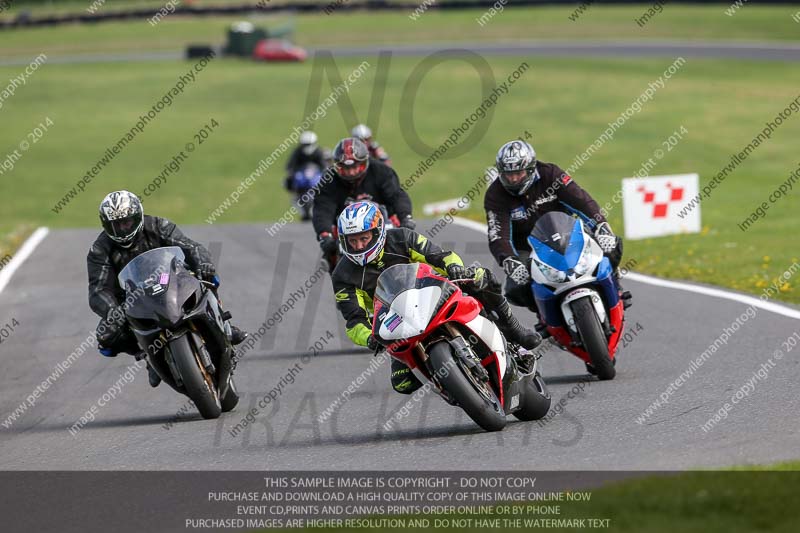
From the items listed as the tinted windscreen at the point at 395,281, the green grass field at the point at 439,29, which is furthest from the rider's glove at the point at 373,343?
the green grass field at the point at 439,29

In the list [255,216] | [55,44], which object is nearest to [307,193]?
[255,216]

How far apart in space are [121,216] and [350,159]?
3684 mm

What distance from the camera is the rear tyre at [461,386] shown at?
761 cm

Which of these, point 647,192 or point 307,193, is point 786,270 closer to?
point 647,192

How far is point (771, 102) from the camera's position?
132 feet

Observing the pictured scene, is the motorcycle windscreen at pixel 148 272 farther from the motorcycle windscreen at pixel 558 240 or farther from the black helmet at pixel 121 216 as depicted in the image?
the motorcycle windscreen at pixel 558 240

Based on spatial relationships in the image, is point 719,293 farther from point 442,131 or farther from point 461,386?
point 442,131

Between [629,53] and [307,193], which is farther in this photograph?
[629,53]

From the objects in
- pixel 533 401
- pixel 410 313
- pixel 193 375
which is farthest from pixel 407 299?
pixel 193 375

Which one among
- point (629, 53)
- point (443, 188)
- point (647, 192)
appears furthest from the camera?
point (629, 53)

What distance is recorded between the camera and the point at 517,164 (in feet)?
34.2

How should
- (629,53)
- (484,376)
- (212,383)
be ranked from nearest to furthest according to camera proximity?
(484,376) → (212,383) → (629,53)

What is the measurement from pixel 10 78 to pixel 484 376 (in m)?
50.5

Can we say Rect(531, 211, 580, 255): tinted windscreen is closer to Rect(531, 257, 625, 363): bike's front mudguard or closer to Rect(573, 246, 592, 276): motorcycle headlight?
Rect(573, 246, 592, 276): motorcycle headlight
